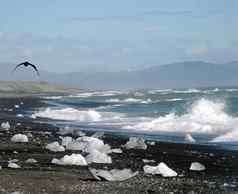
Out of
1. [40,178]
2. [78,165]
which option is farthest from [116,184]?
[78,165]

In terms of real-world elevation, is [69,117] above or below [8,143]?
above

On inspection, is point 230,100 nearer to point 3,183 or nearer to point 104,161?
point 104,161

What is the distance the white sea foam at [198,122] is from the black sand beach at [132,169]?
794cm

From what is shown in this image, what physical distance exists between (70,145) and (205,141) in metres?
7.43

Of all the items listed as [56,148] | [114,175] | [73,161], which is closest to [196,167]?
[73,161]

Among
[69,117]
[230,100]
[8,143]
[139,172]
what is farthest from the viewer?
[230,100]

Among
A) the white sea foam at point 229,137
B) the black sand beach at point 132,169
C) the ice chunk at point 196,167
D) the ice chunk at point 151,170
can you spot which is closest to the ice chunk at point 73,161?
the black sand beach at point 132,169

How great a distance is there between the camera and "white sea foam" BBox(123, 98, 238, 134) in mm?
33094

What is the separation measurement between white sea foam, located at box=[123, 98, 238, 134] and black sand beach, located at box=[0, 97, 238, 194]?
7941mm

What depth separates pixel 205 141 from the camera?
27.7 meters

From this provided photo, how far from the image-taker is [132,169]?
1823 centimetres

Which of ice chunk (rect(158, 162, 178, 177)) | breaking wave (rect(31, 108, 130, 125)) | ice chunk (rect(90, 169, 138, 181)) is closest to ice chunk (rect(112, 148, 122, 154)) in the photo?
ice chunk (rect(158, 162, 178, 177))

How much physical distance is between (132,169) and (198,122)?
57.0 feet

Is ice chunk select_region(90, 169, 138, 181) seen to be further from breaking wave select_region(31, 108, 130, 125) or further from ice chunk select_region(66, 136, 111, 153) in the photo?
breaking wave select_region(31, 108, 130, 125)
